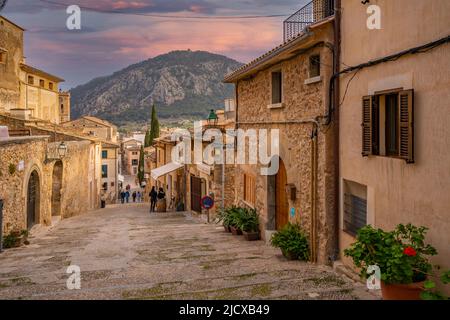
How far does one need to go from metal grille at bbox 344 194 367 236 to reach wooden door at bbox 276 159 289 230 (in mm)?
3190

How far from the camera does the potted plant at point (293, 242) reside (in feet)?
32.3

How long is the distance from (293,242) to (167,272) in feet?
9.80

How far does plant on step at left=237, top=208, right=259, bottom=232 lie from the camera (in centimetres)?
1365

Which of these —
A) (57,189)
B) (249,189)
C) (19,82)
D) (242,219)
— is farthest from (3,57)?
(242,219)

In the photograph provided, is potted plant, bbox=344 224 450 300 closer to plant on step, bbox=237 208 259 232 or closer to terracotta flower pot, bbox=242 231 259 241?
terracotta flower pot, bbox=242 231 259 241

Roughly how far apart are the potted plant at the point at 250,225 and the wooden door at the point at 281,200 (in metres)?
1.00

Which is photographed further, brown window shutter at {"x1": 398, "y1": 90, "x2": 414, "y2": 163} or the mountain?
the mountain

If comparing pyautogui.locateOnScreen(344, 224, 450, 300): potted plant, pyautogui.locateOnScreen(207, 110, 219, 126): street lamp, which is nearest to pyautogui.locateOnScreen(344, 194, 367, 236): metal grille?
pyautogui.locateOnScreen(344, 224, 450, 300): potted plant

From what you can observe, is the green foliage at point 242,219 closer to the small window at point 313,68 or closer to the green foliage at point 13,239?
the small window at point 313,68

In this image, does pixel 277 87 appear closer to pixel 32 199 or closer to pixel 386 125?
pixel 386 125

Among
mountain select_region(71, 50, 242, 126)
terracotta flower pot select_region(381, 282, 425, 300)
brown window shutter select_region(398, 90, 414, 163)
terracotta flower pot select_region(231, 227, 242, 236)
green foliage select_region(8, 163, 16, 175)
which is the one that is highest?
mountain select_region(71, 50, 242, 126)

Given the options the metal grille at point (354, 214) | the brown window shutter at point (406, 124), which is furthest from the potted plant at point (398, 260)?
the metal grille at point (354, 214)

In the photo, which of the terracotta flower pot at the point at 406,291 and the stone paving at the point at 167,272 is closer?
the terracotta flower pot at the point at 406,291

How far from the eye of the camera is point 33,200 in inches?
664
